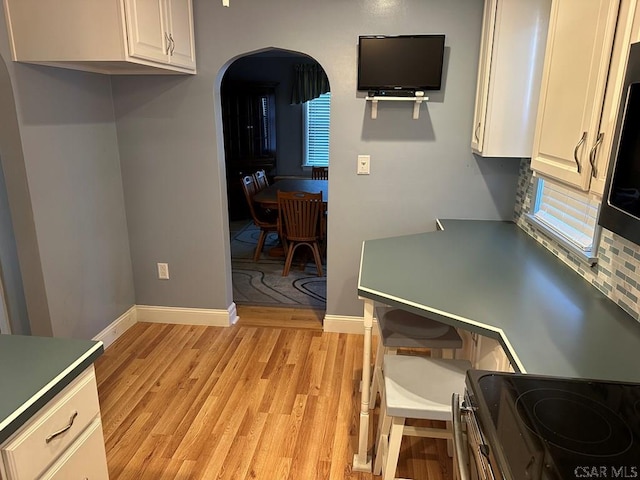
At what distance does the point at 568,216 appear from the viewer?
2.20 metres

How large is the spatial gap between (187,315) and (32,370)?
2.22 meters

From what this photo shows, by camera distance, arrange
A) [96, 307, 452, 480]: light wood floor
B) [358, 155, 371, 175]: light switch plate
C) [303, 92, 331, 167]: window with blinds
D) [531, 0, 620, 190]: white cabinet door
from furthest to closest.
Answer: [303, 92, 331, 167]: window with blinds
[358, 155, 371, 175]: light switch plate
[96, 307, 452, 480]: light wood floor
[531, 0, 620, 190]: white cabinet door

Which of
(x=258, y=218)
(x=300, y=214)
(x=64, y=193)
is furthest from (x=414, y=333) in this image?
(x=258, y=218)

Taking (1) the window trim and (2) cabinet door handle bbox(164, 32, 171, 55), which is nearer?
(1) the window trim

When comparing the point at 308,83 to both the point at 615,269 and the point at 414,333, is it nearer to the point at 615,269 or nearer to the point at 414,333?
the point at 414,333

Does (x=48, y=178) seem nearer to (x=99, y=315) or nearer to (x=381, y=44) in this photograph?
(x=99, y=315)

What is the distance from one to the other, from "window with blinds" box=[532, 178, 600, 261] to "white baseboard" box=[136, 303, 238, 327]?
2.16 m

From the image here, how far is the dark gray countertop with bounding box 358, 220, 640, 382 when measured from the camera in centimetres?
132

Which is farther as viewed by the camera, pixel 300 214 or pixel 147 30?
pixel 300 214

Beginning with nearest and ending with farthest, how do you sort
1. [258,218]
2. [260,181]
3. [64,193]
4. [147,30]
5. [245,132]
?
[147,30], [64,193], [258,218], [260,181], [245,132]

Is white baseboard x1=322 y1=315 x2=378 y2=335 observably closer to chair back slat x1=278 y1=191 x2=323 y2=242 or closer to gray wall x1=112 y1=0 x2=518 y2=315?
gray wall x1=112 y1=0 x2=518 y2=315

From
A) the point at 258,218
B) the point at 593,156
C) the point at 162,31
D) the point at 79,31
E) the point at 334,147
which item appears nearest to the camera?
the point at 593,156

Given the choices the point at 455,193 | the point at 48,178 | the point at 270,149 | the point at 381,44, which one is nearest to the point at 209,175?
A: the point at 48,178

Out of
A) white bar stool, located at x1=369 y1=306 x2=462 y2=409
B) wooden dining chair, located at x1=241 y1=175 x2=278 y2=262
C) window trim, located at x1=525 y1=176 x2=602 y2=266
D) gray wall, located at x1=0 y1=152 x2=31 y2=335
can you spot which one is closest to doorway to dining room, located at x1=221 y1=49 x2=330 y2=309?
wooden dining chair, located at x1=241 y1=175 x2=278 y2=262
